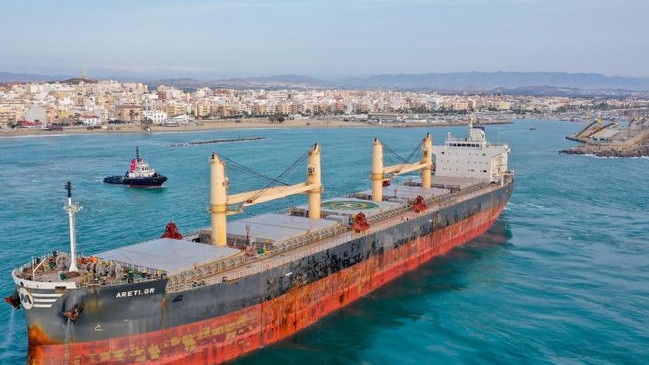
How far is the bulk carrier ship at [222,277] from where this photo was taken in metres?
A: 15.9

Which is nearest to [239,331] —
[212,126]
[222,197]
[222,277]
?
[222,277]

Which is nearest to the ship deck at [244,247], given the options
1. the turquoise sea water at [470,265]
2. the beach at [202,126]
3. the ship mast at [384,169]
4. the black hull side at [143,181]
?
the ship mast at [384,169]

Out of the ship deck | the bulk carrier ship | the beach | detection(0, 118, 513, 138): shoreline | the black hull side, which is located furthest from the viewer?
the beach

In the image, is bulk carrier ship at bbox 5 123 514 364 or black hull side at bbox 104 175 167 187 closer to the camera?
bulk carrier ship at bbox 5 123 514 364

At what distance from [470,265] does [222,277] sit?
16.1 m

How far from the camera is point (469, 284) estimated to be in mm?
26969

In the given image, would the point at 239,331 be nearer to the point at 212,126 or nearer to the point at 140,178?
the point at 140,178

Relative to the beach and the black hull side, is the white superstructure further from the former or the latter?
the beach

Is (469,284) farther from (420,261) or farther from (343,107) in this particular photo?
(343,107)

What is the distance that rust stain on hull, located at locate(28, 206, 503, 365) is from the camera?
52.3 feet

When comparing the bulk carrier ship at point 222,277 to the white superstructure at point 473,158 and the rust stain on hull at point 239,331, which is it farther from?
the white superstructure at point 473,158

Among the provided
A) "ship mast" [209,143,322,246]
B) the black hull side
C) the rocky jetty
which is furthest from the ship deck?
the rocky jetty

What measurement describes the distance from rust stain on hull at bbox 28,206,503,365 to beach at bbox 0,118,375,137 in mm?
100557

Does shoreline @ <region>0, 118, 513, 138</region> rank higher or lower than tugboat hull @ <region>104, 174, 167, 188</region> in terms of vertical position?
higher
